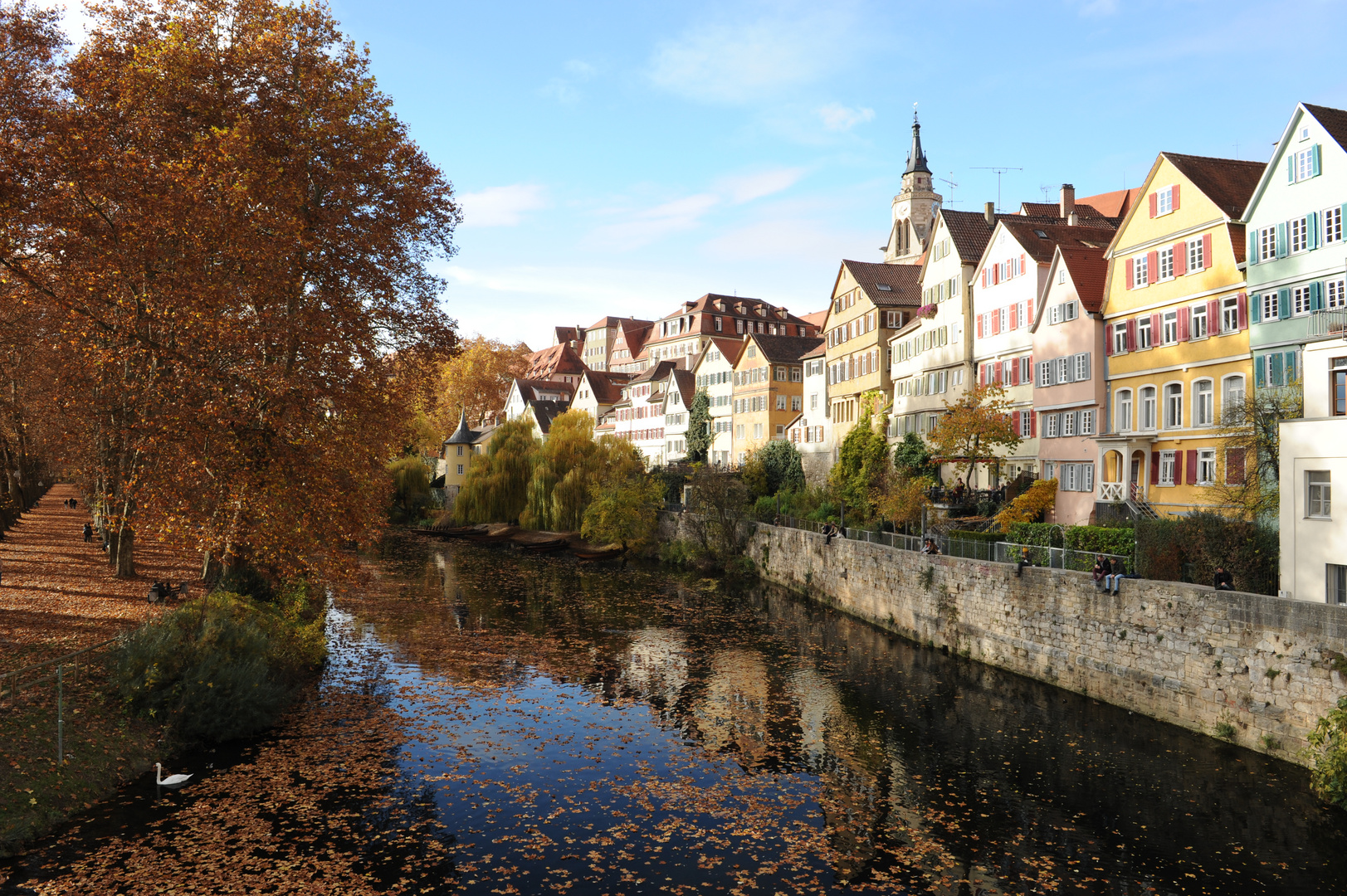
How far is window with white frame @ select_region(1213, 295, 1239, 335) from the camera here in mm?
27984

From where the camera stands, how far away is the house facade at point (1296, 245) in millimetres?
24656

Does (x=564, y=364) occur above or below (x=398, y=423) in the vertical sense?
above

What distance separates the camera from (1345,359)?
19.8 meters

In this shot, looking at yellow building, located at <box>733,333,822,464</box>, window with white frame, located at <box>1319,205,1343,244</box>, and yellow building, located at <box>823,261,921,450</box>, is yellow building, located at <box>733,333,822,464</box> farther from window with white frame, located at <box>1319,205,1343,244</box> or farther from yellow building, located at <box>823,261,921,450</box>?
window with white frame, located at <box>1319,205,1343,244</box>

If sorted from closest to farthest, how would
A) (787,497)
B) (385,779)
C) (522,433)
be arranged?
(385,779), (787,497), (522,433)

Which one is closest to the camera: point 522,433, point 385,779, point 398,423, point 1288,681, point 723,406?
point 385,779

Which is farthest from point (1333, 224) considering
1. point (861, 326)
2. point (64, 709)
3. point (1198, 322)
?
point (64, 709)

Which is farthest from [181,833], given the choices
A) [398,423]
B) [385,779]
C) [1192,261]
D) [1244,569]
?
[1192,261]

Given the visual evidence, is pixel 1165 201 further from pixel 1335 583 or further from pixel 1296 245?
pixel 1335 583

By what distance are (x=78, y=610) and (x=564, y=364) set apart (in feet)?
370

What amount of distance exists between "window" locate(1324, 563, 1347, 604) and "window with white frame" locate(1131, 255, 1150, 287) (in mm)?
15098

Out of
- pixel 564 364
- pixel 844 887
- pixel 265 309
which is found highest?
pixel 564 364

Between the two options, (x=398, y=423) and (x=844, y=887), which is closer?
(x=844, y=887)

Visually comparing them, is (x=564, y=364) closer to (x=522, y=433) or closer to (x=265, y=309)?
(x=522, y=433)
